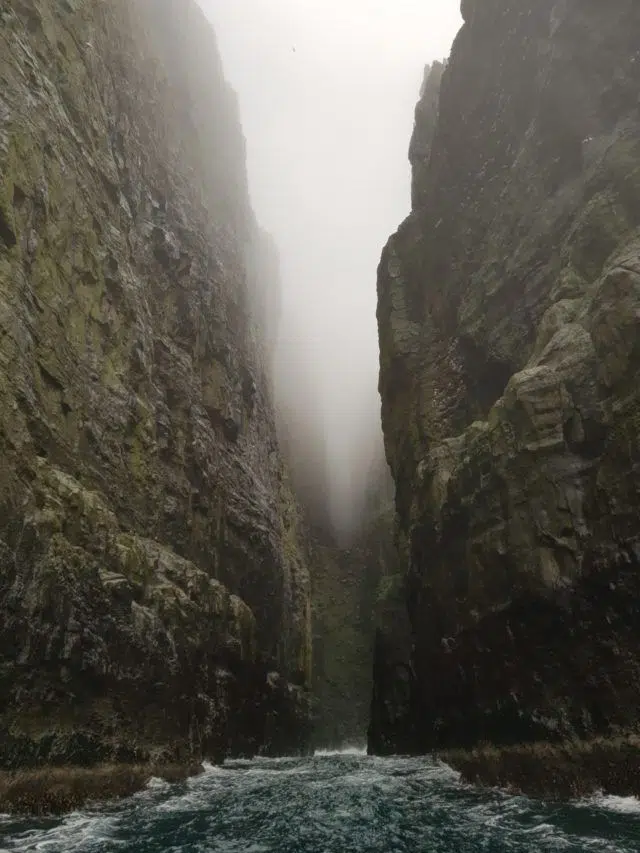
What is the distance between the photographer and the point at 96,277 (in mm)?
29922

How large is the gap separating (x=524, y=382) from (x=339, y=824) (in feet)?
49.3

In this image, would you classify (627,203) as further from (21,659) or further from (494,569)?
(21,659)

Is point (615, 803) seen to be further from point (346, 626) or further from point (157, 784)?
point (346, 626)

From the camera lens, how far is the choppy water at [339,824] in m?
12.5

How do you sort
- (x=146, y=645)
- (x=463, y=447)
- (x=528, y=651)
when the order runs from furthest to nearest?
(x=463, y=447), (x=146, y=645), (x=528, y=651)

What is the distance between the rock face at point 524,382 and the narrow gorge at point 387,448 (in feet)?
0.44

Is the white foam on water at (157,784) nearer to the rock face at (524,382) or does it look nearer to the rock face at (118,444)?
the rock face at (118,444)

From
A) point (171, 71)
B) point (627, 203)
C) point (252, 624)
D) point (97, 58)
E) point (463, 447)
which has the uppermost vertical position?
point (171, 71)

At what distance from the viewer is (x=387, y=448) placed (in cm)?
4562

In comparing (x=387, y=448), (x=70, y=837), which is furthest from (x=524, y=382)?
(x=387, y=448)

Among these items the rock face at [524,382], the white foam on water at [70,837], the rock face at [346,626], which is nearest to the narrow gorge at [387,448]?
the rock face at [524,382]

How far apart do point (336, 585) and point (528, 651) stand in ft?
207

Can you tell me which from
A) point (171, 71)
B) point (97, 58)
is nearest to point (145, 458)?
point (97, 58)

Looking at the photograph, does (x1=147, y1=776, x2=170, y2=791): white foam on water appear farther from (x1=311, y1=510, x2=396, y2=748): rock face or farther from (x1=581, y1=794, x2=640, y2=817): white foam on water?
(x1=311, y1=510, x2=396, y2=748): rock face
